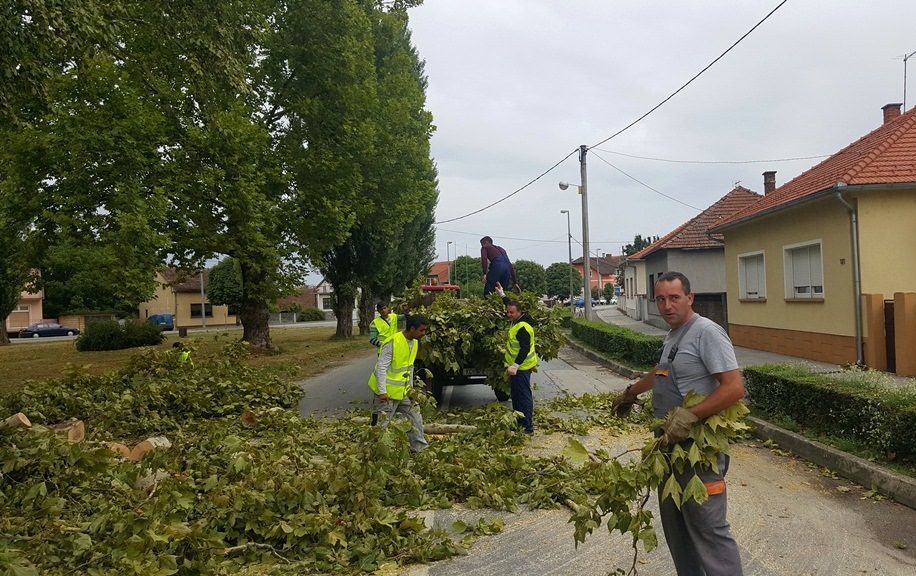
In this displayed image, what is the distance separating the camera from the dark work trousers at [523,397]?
8148 millimetres

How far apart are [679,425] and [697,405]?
0.14m

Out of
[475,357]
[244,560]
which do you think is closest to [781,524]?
[244,560]

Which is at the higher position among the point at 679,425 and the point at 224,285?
the point at 224,285

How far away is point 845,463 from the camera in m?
6.20

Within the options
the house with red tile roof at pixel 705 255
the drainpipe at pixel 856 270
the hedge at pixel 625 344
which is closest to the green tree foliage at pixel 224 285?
the house with red tile roof at pixel 705 255

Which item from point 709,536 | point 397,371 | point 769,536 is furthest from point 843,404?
point 397,371

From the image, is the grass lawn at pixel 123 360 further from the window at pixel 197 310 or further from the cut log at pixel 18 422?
the window at pixel 197 310

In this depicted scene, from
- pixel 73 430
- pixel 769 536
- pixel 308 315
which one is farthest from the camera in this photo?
pixel 308 315

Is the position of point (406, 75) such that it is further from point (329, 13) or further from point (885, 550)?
point (885, 550)

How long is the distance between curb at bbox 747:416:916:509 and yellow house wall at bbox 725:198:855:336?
652cm

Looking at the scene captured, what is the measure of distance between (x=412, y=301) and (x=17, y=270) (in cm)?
1355

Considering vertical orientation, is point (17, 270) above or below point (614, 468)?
above

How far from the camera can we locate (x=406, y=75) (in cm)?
2255

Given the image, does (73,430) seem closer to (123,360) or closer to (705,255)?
(123,360)
